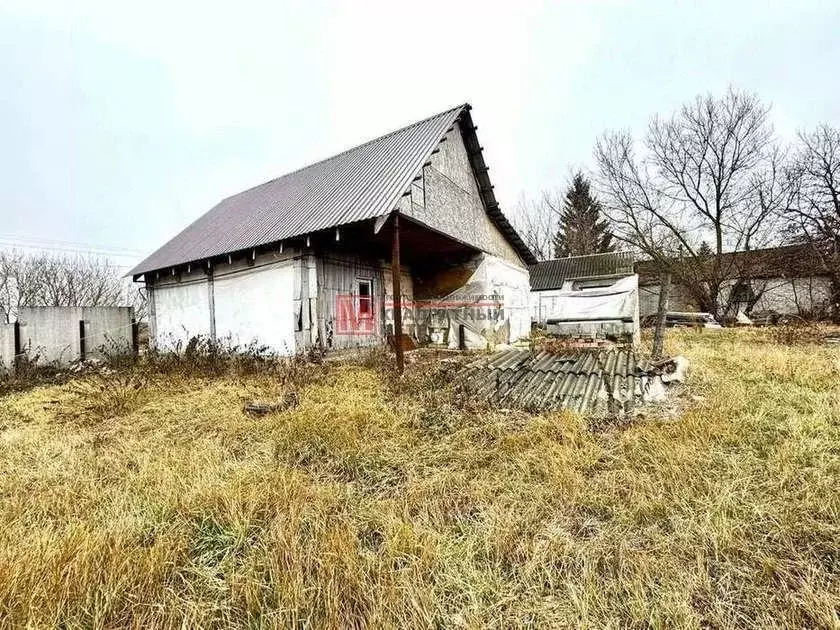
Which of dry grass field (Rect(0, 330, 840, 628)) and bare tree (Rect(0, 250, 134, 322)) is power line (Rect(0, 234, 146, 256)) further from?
dry grass field (Rect(0, 330, 840, 628))

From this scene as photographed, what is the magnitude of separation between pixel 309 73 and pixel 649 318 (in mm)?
21252

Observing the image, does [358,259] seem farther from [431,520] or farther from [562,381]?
[431,520]

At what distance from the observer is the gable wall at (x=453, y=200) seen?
8969 mm

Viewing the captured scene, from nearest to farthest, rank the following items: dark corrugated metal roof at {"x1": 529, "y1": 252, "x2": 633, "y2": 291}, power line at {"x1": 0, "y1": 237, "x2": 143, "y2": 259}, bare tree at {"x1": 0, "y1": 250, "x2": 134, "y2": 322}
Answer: bare tree at {"x1": 0, "y1": 250, "x2": 134, "y2": 322} < power line at {"x1": 0, "y1": 237, "x2": 143, "y2": 259} < dark corrugated metal roof at {"x1": 529, "y1": 252, "x2": 633, "y2": 291}

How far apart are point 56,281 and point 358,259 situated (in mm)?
21273

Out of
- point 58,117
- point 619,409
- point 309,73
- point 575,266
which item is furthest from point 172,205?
point 619,409

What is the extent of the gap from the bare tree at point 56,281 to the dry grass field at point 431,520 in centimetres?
2182

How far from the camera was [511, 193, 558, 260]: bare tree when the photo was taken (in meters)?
33.1

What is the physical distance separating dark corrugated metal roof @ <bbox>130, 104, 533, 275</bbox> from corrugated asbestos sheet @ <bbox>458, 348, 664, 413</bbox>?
A: 365 centimetres

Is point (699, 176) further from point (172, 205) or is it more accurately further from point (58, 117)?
point (172, 205)

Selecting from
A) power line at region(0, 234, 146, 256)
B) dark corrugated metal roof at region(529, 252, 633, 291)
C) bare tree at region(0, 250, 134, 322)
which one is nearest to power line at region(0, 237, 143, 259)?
power line at region(0, 234, 146, 256)

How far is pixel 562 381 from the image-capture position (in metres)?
5.59

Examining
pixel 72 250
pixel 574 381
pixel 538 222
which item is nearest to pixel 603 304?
pixel 574 381

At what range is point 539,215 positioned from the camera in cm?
3350
